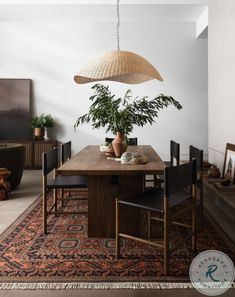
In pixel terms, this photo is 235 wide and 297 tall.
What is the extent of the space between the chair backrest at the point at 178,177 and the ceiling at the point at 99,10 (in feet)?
15.0

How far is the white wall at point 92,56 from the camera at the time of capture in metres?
6.93

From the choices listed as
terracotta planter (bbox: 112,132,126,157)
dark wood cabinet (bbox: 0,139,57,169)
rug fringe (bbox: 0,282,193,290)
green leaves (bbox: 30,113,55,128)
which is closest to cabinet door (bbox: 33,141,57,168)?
dark wood cabinet (bbox: 0,139,57,169)

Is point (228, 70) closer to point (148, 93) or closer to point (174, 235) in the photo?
point (174, 235)

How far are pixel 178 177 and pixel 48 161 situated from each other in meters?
1.32

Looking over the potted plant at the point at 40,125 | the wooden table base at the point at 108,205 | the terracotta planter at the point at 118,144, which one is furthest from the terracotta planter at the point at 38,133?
the wooden table base at the point at 108,205

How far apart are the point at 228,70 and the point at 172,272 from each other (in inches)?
109

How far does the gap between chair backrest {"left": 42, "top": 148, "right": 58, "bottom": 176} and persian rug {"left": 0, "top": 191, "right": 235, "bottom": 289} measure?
61 centimetres

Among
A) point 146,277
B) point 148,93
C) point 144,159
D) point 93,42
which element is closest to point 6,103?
point 93,42

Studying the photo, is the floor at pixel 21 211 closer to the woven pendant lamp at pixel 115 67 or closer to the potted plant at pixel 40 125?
the potted plant at pixel 40 125

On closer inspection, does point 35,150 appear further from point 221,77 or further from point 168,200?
point 168,200

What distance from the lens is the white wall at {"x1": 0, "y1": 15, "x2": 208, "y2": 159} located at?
6926 mm

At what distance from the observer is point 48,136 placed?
712 centimetres

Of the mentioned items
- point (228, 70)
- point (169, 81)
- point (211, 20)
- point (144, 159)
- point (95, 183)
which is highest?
point (211, 20)

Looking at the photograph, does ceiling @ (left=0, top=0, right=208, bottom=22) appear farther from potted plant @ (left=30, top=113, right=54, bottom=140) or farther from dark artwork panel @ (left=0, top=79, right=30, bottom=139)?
potted plant @ (left=30, top=113, right=54, bottom=140)
